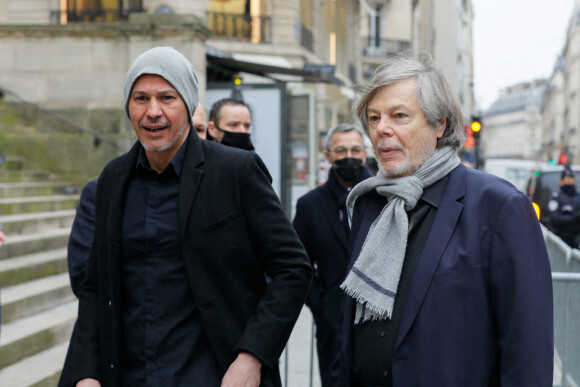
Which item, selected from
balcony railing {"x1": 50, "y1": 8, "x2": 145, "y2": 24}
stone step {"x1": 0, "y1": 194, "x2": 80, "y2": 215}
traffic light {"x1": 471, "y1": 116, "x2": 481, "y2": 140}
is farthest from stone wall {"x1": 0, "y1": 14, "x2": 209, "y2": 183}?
traffic light {"x1": 471, "y1": 116, "x2": 481, "y2": 140}

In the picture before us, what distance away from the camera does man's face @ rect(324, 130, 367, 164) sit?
209 inches

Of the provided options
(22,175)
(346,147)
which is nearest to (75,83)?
(22,175)

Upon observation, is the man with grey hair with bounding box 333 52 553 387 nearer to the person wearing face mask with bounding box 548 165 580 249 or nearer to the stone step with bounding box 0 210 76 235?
the stone step with bounding box 0 210 76 235

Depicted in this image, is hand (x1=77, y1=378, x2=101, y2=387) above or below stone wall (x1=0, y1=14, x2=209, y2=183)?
below

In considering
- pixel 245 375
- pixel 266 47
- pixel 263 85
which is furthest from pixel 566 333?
pixel 266 47

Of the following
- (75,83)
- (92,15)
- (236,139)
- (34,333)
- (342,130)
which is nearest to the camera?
(236,139)

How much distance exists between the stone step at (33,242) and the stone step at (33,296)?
37 centimetres

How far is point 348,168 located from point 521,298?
2851mm

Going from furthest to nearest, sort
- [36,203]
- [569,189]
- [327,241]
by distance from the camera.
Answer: [569,189] → [36,203] → [327,241]

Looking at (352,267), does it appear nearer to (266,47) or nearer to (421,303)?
(421,303)

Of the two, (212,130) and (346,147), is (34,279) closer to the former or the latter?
(212,130)

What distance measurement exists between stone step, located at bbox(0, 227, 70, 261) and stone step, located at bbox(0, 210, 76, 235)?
0.06 metres

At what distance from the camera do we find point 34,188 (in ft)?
32.4

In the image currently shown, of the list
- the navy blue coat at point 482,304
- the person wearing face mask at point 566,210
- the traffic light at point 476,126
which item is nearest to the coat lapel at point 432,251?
the navy blue coat at point 482,304
